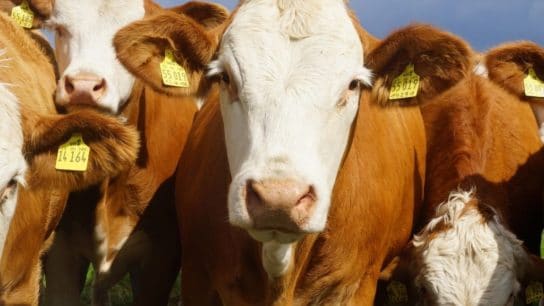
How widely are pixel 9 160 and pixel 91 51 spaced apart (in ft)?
5.70

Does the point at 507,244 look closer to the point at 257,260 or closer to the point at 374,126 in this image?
the point at 374,126

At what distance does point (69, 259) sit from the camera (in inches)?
259

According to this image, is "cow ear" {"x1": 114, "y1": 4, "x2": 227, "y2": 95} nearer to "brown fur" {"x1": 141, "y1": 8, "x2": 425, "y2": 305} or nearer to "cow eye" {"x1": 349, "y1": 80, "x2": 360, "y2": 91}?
"brown fur" {"x1": 141, "y1": 8, "x2": 425, "y2": 305}

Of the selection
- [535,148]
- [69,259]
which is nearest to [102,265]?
[69,259]

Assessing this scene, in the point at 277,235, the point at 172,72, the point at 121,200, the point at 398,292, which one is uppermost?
the point at 172,72

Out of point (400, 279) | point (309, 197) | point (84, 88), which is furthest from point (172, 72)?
point (400, 279)

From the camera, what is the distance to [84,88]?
17.8ft

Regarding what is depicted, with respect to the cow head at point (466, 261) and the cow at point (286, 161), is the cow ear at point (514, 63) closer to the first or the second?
the cow at point (286, 161)

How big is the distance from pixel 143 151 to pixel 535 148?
3.19m

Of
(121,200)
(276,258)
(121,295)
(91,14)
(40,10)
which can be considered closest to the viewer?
(276,258)

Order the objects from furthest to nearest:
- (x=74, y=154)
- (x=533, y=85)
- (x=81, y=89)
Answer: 1. (x=533, y=85)
2. (x=81, y=89)
3. (x=74, y=154)

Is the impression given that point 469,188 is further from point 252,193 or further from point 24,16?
point 24,16

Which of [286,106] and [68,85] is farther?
[68,85]

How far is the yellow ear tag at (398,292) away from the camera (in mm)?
5742
